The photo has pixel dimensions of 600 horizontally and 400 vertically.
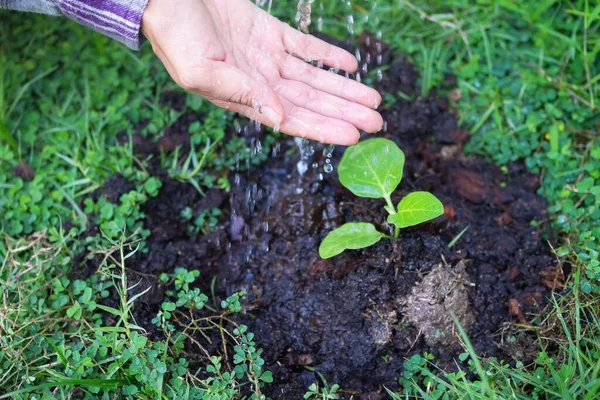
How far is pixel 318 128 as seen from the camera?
2.22 metres

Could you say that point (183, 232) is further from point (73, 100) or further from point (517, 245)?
point (517, 245)

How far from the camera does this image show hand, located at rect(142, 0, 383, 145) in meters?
2.18

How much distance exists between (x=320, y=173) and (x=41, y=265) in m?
1.21

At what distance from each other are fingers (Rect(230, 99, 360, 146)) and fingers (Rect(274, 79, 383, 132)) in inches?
2.4

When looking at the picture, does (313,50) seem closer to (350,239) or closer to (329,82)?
(329,82)

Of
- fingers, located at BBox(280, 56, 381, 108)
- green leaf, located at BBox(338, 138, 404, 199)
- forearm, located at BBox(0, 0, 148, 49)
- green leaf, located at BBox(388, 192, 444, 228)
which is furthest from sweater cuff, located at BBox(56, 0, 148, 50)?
green leaf, located at BBox(388, 192, 444, 228)

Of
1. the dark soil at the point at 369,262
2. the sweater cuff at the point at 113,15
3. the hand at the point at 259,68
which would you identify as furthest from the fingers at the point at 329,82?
the sweater cuff at the point at 113,15

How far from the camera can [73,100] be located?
9.59ft

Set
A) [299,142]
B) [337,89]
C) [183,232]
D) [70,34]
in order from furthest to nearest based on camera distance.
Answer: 1. [70,34]
2. [299,142]
3. [183,232]
4. [337,89]

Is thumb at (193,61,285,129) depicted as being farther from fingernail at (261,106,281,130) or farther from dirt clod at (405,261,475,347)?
dirt clod at (405,261,475,347)

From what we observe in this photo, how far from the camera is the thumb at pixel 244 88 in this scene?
216 centimetres

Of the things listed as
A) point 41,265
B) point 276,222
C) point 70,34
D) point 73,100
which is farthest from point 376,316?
point 70,34

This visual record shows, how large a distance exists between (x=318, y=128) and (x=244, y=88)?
321 millimetres

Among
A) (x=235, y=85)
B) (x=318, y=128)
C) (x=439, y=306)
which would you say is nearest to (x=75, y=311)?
(x=235, y=85)
